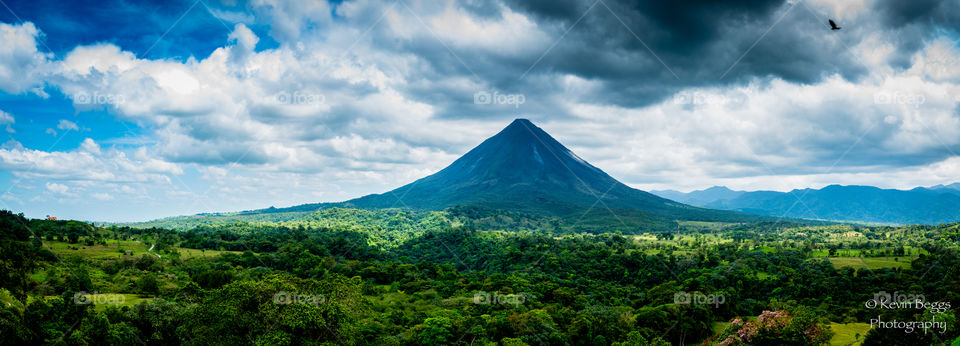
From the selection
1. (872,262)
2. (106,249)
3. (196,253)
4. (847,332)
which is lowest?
(847,332)

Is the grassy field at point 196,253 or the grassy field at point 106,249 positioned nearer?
the grassy field at point 106,249

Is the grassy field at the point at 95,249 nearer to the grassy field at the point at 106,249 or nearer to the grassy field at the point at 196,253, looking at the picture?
the grassy field at the point at 106,249

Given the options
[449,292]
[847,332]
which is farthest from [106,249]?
[847,332]

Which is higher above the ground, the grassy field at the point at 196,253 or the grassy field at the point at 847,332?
the grassy field at the point at 196,253

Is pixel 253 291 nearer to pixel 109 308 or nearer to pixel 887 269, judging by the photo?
pixel 109 308

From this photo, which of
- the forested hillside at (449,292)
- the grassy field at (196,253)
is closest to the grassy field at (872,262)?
the forested hillside at (449,292)

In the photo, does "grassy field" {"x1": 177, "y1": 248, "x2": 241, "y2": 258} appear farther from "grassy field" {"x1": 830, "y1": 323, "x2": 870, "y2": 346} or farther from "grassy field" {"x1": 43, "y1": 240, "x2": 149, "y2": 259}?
"grassy field" {"x1": 830, "y1": 323, "x2": 870, "y2": 346}

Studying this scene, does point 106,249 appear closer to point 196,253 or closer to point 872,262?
point 196,253
